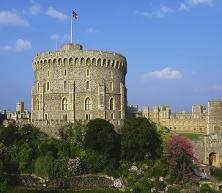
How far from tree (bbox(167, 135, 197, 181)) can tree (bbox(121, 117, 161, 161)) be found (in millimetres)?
1542

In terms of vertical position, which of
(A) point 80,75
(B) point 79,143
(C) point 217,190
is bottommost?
(C) point 217,190

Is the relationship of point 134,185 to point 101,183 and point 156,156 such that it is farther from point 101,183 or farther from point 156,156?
point 156,156

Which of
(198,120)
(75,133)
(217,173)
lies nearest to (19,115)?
(75,133)

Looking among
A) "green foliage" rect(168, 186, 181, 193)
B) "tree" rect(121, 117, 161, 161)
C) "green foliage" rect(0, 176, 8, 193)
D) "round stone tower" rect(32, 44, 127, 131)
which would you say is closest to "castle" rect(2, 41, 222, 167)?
"round stone tower" rect(32, 44, 127, 131)

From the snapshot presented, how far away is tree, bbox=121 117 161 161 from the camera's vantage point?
55.0 m

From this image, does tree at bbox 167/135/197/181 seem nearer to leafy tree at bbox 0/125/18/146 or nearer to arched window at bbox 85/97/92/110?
arched window at bbox 85/97/92/110

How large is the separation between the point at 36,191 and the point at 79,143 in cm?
1299

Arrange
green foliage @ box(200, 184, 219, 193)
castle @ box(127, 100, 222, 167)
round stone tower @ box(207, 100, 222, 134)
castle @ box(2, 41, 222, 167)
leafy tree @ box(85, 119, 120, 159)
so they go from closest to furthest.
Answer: green foliage @ box(200, 184, 219, 193) < leafy tree @ box(85, 119, 120, 159) < castle @ box(2, 41, 222, 167) < castle @ box(127, 100, 222, 167) < round stone tower @ box(207, 100, 222, 134)

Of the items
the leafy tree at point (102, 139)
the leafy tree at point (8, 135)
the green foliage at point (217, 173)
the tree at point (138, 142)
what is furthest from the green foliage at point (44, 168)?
the green foliage at point (217, 173)

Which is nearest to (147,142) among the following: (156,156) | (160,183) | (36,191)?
(156,156)

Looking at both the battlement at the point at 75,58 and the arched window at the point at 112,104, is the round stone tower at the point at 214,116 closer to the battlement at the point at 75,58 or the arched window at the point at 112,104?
the arched window at the point at 112,104

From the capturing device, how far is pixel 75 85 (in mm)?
69125

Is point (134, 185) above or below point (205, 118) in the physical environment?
below

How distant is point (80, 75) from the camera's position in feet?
227
